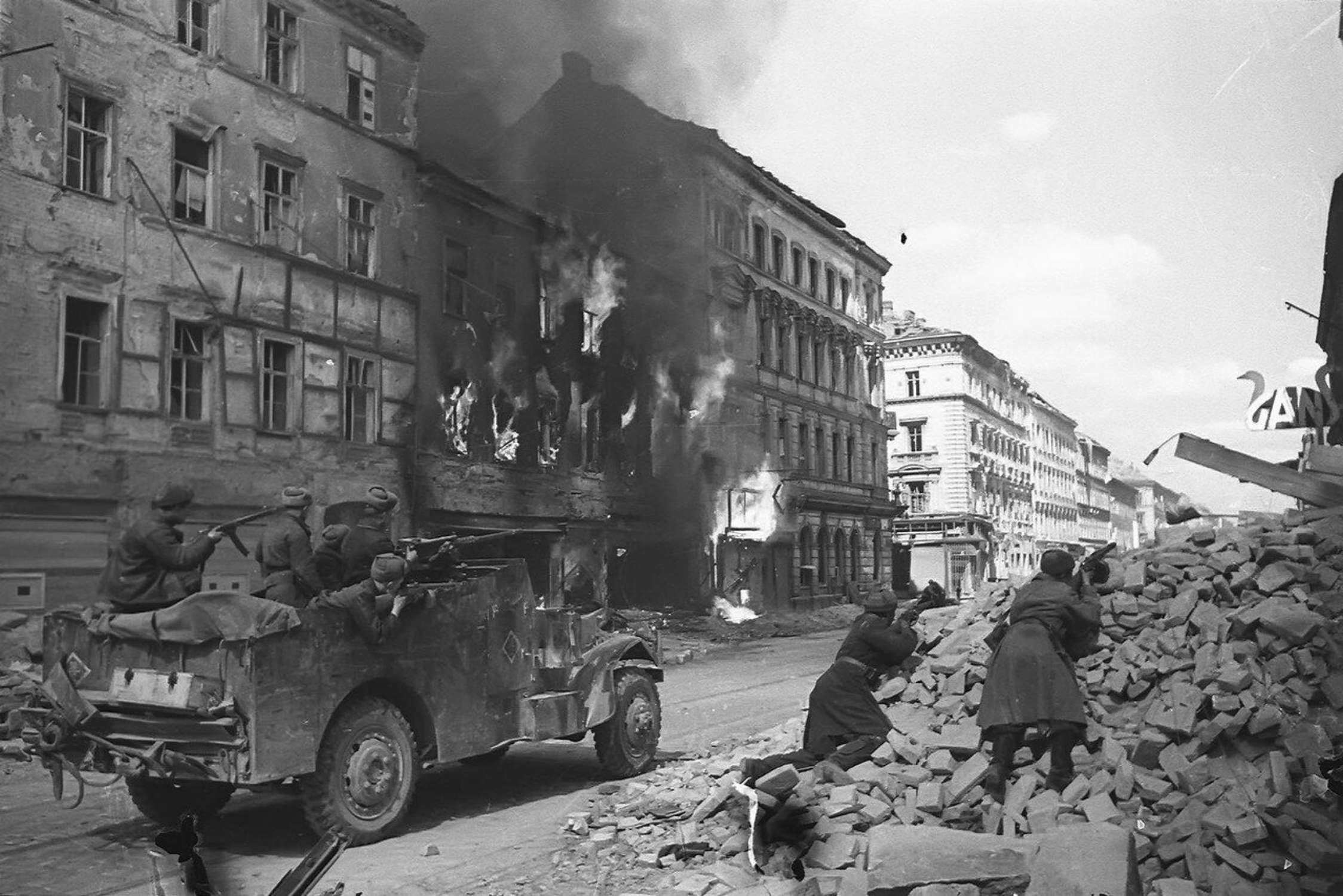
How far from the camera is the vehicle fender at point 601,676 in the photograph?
9273 mm

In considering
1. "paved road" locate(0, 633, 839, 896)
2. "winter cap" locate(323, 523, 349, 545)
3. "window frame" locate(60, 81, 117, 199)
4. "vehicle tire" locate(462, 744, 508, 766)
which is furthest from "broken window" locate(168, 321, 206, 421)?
"winter cap" locate(323, 523, 349, 545)

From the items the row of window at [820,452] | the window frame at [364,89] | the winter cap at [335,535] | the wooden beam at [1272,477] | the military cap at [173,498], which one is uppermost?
the window frame at [364,89]

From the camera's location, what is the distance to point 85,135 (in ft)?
43.0

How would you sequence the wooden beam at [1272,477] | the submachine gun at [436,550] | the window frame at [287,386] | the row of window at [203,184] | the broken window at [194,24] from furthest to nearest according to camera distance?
the window frame at [287,386]
the broken window at [194,24]
the row of window at [203,184]
the wooden beam at [1272,477]
the submachine gun at [436,550]

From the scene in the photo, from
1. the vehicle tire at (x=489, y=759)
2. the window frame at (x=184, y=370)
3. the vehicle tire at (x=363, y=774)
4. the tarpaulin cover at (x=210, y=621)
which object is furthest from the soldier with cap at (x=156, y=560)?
the window frame at (x=184, y=370)

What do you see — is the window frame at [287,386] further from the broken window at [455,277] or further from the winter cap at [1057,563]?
the winter cap at [1057,563]

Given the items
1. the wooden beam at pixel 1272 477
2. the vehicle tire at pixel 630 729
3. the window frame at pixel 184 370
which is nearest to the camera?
the wooden beam at pixel 1272 477

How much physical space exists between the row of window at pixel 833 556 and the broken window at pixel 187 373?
25.3 m

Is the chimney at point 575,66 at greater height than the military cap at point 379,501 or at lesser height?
greater

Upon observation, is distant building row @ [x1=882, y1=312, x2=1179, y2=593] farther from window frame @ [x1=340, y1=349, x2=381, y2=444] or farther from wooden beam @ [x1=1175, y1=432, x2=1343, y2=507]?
window frame @ [x1=340, y1=349, x2=381, y2=444]

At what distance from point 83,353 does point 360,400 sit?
3.81m

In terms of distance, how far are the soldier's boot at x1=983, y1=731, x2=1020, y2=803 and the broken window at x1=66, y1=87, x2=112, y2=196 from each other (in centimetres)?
1205

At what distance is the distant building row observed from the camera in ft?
122

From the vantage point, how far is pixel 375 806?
24.0 ft
